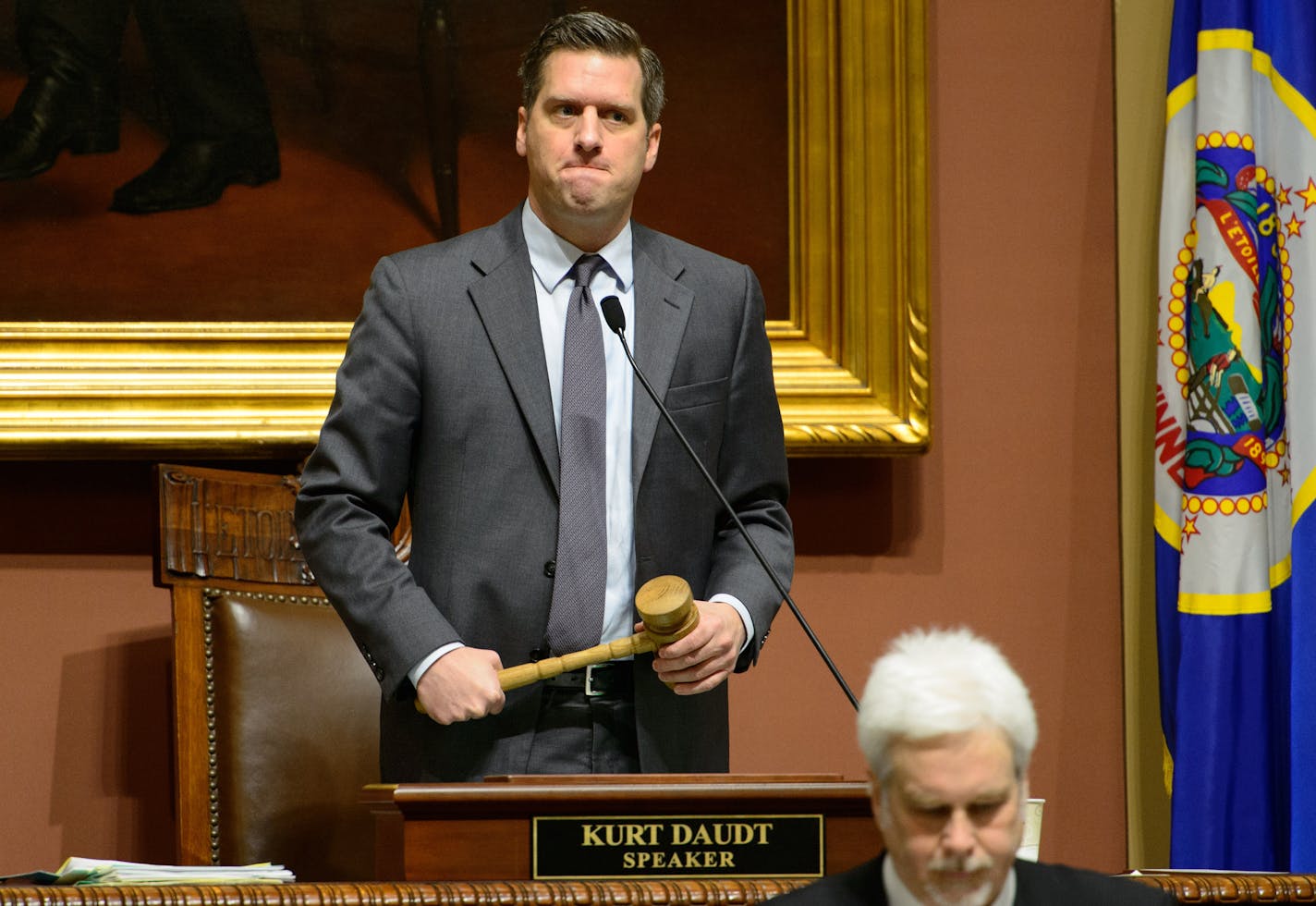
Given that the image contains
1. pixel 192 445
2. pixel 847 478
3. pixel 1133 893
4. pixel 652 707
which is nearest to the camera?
pixel 1133 893

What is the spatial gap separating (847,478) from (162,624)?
1.38m

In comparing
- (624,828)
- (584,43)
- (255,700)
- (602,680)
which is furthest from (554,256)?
(255,700)

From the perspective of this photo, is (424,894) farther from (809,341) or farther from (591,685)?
(809,341)

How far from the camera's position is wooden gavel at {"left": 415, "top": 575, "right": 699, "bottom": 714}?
207cm

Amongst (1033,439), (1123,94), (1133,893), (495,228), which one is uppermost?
(1123,94)

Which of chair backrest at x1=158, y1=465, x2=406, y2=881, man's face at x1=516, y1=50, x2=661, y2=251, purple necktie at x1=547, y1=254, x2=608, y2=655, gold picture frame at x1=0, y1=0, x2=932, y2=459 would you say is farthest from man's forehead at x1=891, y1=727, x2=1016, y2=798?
gold picture frame at x1=0, y1=0, x2=932, y2=459

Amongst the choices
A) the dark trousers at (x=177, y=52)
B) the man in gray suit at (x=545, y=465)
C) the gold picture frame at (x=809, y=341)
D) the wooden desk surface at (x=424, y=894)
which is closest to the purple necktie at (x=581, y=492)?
the man in gray suit at (x=545, y=465)

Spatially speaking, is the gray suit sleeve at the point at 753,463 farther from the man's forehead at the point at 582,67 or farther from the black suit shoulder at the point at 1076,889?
the black suit shoulder at the point at 1076,889

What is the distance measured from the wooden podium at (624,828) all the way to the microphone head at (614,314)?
2.06 feet

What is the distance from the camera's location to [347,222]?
11.5 feet

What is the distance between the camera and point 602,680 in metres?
2.30

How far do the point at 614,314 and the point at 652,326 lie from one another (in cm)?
12

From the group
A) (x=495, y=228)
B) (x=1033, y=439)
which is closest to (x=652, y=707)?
(x=495, y=228)

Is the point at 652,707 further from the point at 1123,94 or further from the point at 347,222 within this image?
the point at 1123,94
